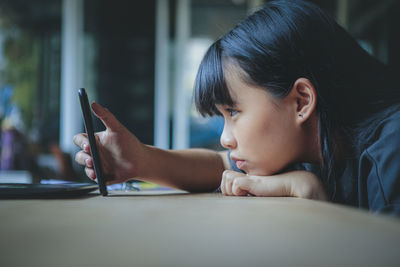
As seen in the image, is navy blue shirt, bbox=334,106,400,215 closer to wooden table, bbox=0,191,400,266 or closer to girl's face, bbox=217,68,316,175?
girl's face, bbox=217,68,316,175

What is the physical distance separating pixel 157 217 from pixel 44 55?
146 inches

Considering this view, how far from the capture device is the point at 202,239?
223 millimetres

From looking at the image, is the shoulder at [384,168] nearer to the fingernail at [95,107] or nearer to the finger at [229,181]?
the finger at [229,181]

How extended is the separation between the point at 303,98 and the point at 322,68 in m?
0.07

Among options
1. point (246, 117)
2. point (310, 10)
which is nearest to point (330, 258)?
point (246, 117)

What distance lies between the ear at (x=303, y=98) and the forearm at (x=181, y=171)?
251 millimetres

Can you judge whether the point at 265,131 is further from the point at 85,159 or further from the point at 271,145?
the point at 85,159

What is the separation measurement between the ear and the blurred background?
2869 millimetres

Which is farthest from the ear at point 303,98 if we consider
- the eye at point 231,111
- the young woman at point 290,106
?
the eye at point 231,111

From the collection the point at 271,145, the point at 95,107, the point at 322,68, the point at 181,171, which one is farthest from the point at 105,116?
the point at 322,68

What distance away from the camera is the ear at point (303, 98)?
0.73 m

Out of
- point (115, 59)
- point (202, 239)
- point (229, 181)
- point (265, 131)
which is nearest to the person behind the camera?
point (202, 239)

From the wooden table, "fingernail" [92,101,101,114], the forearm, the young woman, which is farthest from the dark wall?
the wooden table

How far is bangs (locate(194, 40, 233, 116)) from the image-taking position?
809 mm
